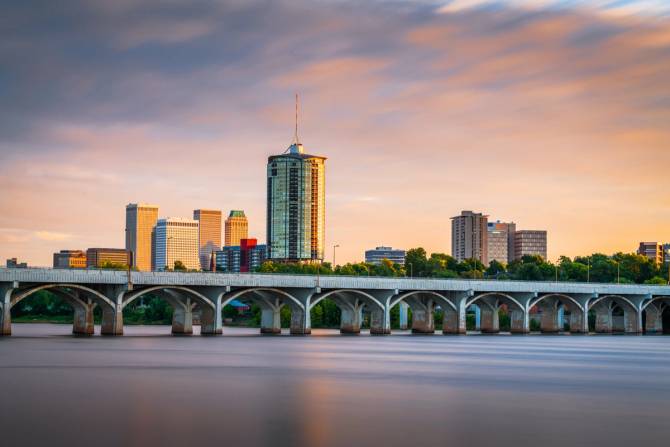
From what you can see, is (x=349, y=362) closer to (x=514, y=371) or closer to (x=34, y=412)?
(x=514, y=371)

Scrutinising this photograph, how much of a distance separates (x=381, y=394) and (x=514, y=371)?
2035 cm

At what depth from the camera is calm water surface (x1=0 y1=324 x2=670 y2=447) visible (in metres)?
36.0

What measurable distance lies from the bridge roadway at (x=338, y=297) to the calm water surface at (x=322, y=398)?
16860 millimetres

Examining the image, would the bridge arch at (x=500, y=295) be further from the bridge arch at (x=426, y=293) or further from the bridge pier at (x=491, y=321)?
the bridge pier at (x=491, y=321)

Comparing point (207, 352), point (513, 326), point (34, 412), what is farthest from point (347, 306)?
point (34, 412)

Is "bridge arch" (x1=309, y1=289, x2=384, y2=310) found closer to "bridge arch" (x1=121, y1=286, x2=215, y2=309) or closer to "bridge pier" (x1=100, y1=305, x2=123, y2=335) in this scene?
"bridge arch" (x1=121, y1=286, x2=215, y2=309)

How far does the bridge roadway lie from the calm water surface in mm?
16860

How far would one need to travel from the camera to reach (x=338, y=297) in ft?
432

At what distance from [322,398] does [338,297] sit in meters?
83.1

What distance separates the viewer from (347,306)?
13450cm

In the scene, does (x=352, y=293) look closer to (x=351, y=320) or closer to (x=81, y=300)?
(x=351, y=320)

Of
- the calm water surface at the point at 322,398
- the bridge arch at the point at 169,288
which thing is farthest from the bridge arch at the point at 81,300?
the calm water surface at the point at 322,398

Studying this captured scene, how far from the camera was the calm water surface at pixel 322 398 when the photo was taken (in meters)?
36.0

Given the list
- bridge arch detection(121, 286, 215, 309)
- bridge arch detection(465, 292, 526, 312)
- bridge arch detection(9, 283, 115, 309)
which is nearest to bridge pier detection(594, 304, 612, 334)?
bridge arch detection(465, 292, 526, 312)
